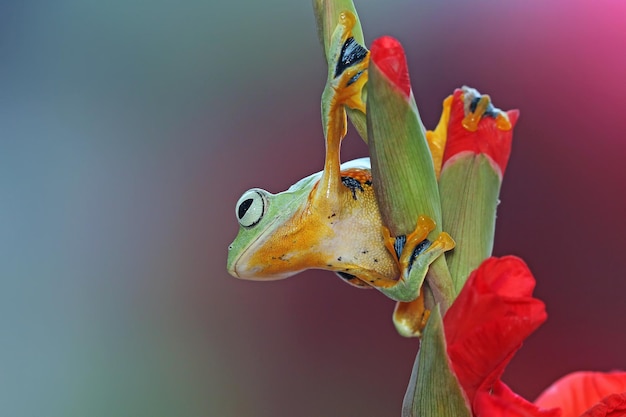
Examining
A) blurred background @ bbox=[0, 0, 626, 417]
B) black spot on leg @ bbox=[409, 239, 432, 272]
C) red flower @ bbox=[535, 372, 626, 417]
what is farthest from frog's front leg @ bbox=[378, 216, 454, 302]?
blurred background @ bbox=[0, 0, 626, 417]

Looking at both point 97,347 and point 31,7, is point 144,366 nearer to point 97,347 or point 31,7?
point 97,347

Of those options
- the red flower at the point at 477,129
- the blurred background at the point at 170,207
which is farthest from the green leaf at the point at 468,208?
the blurred background at the point at 170,207

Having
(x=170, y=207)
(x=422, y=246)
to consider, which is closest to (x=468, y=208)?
(x=422, y=246)

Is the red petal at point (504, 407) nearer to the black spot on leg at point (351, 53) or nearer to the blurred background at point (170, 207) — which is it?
the black spot on leg at point (351, 53)

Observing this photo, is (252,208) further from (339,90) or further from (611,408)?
(611,408)

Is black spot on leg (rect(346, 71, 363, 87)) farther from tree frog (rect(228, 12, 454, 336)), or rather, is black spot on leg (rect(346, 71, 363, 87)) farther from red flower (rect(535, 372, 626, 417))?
red flower (rect(535, 372, 626, 417))

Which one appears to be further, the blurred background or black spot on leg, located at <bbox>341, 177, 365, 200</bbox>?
the blurred background
